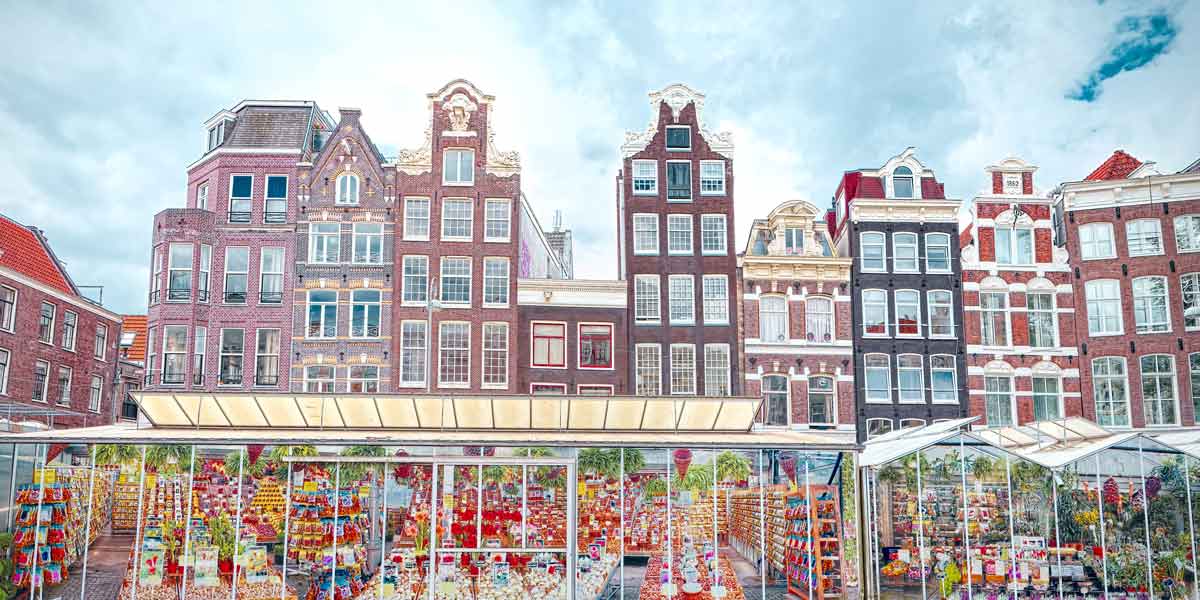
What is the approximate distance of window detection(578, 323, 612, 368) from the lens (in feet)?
131

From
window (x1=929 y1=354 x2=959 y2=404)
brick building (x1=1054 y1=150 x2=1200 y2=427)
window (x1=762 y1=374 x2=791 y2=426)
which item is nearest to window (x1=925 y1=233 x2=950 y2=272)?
window (x1=929 y1=354 x2=959 y2=404)

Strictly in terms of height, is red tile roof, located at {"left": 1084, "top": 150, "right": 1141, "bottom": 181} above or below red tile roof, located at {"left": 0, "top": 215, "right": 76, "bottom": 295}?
above

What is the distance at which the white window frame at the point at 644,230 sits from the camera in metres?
40.9

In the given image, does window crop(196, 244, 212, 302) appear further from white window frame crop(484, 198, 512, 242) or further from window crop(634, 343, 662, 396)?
window crop(634, 343, 662, 396)

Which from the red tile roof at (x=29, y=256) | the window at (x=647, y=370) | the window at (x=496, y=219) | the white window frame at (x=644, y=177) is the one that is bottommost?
the window at (x=647, y=370)

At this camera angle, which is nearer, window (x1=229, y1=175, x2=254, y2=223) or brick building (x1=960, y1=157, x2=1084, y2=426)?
brick building (x1=960, y1=157, x2=1084, y2=426)

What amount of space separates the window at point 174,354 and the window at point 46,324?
214 inches

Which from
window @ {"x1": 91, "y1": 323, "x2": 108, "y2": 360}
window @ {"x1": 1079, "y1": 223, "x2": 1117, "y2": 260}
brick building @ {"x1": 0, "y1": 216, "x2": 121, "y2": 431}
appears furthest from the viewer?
window @ {"x1": 91, "y1": 323, "x2": 108, "y2": 360}

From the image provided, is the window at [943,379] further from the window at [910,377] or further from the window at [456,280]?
the window at [456,280]

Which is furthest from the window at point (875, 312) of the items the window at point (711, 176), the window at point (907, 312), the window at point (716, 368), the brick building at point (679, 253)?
the window at point (711, 176)

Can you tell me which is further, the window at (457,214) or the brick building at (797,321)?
the window at (457,214)

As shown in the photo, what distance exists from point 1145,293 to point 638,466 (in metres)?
26.6

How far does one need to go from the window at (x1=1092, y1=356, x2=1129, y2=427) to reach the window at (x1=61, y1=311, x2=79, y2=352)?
40691 mm

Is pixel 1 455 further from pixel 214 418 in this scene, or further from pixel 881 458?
pixel 881 458
